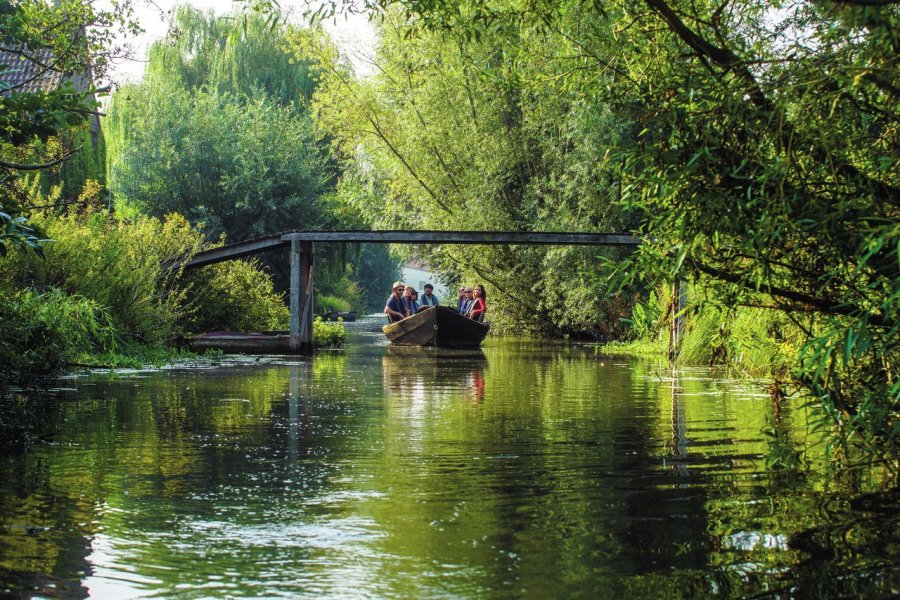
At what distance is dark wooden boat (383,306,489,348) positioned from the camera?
28.2 meters

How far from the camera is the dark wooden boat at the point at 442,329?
92.7ft

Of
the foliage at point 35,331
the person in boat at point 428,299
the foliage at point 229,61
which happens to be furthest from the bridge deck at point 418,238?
the foliage at point 229,61

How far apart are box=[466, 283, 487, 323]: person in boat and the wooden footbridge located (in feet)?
22.7

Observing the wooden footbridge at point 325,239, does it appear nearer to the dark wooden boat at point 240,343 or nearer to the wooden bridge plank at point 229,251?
the wooden bridge plank at point 229,251

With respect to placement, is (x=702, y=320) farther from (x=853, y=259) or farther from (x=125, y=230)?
(x=853, y=259)

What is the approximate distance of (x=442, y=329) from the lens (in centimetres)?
2852

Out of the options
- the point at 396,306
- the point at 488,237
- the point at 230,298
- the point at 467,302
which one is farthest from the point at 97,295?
the point at 467,302

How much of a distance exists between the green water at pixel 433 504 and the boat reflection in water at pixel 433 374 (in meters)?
1.86

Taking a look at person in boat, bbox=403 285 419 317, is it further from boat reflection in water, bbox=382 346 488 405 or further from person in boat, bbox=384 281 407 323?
boat reflection in water, bbox=382 346 488 405

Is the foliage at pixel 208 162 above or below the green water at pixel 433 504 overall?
above

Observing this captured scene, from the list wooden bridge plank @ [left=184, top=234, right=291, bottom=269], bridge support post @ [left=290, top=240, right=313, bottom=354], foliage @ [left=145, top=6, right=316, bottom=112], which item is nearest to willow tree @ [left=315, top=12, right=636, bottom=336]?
bridge support post @ [left=290, top=240, right=313, bottom=354]

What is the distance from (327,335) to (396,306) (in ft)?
13.4

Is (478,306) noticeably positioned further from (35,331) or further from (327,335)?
(35,331)

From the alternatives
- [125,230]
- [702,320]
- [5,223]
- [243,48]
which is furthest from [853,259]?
[243,48]
